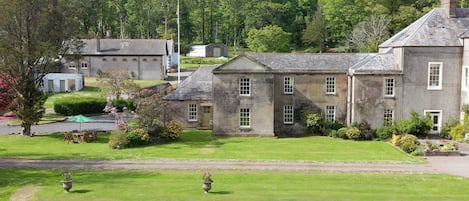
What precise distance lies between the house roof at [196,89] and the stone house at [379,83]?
4.43 metres

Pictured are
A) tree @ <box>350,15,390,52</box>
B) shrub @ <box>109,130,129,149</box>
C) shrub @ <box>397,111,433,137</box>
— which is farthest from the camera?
tree @ <box>350,15,390,52</box>

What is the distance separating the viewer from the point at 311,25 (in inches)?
4085

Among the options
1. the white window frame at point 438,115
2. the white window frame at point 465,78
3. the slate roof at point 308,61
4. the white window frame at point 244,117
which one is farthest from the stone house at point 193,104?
the white window frame at point 465,78

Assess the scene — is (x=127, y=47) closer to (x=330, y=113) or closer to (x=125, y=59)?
(x=125, y=59)

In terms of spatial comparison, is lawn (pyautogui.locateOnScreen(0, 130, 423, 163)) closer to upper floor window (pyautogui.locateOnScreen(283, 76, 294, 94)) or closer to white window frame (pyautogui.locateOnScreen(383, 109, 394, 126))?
white window frame (pyautogui.locateOnScreen(383, 109, 394, 126))

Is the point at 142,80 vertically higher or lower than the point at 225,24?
lower

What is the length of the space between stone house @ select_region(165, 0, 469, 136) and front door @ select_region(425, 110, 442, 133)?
6 cm

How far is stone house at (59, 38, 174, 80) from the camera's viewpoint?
240 feet

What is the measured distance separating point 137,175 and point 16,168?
748cm

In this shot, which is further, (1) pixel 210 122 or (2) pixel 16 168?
(1) pixel 210 122

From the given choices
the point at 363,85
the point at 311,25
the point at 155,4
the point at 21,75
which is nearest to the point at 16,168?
the point at 21,75

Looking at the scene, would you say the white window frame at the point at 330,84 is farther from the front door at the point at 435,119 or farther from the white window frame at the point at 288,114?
the front door at the point at 435,119

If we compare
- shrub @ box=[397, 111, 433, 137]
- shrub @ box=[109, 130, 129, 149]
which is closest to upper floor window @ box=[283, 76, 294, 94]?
shrub @ box=[397, 111, 433, 137]

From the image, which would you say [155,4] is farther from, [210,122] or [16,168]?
[16,168]
